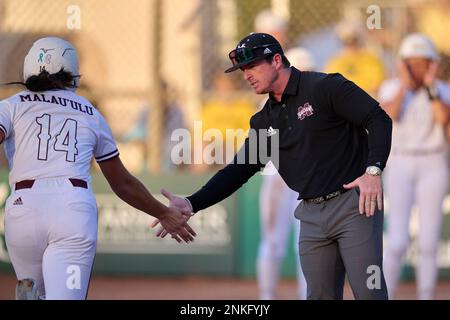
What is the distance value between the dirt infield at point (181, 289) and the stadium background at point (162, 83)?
0.19 feet

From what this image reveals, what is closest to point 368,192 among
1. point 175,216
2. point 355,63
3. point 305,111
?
point 305,111

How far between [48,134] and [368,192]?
6.02 ft

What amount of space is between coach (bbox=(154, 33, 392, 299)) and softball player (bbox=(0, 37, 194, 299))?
1150 millimetres

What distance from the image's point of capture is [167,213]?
6.80 m

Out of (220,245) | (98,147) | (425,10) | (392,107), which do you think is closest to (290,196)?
(392,107)

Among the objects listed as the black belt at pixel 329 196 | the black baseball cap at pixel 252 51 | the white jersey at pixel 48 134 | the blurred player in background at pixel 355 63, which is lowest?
the black belt at pixel 329 196

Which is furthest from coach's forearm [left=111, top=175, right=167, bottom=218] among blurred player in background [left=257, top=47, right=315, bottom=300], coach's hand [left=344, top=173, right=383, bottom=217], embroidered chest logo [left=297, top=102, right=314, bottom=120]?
blurred player in background [left=257, top=47, right=315, bottom=300]

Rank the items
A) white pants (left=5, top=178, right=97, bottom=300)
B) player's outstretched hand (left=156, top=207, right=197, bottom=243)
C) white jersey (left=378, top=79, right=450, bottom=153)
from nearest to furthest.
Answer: white pants (left=5, top=178, right=97, bottom=300)
player's outstretched hand (left=156, top=207, right=197, bottom=243)
white jersey (left=378, top=79, right=450, bottom=153)

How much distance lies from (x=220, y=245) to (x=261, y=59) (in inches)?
269

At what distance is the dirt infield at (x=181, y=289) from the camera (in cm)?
1130

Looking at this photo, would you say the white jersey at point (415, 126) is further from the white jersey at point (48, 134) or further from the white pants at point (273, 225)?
the white jersey at point (48, 134)

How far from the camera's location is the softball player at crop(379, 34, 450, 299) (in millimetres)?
10109

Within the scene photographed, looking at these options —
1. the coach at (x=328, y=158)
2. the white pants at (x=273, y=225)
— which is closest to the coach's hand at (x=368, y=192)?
the coach at (x=328, y=158)

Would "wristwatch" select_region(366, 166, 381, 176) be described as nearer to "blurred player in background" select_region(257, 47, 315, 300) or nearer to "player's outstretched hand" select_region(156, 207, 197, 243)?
"player's outstretched hand" select_region(156, 207, 197, 243)
